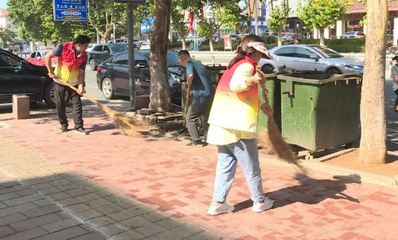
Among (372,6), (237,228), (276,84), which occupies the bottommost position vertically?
(237,228)

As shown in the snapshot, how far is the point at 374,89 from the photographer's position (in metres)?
6.36

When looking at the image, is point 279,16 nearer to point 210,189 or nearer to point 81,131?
point 81,131

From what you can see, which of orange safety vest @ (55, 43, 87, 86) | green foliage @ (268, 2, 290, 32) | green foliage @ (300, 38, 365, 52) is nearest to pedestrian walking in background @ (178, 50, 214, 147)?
orange safety vest @ (55, 43, 87, 86)

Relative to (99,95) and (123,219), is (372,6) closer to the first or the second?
(123,219)

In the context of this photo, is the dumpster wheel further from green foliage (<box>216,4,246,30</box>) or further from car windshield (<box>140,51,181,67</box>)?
green foliage (<box>216,4,246,30</box>)

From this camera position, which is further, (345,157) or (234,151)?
(345,157)

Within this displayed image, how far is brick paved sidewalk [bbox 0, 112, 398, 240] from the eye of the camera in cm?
450

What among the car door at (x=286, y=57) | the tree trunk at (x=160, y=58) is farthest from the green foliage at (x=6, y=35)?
the tree trunk at (x=160, y=58)

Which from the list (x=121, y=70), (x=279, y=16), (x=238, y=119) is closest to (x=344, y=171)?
(x=238, y=119)

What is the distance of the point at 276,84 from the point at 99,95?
31.2ft

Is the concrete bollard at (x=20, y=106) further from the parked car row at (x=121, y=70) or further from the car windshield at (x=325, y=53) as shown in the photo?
the car windshield at (x=325, y=53)

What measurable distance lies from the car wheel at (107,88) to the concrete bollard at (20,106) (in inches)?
156

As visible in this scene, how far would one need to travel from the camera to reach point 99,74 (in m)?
15.0

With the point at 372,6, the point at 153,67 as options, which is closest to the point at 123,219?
the point at 372,6
